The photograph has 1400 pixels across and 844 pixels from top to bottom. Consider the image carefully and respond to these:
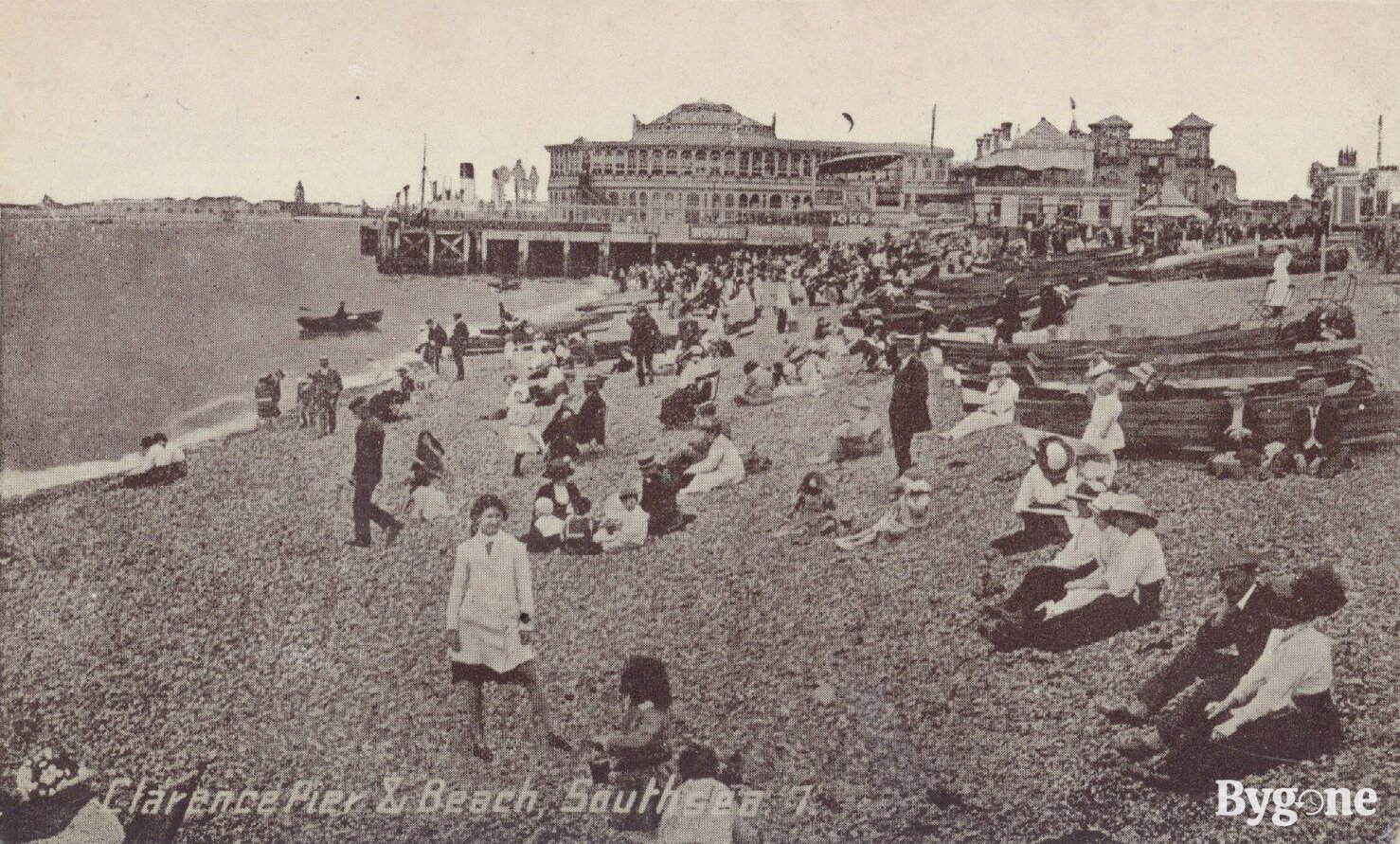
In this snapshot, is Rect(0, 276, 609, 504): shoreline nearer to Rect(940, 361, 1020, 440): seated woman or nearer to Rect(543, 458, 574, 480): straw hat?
Rect(543, 458, 574, 480): straw hat

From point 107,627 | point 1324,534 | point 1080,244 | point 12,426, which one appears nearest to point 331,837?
point 107,627

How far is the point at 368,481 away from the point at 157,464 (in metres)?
1.56

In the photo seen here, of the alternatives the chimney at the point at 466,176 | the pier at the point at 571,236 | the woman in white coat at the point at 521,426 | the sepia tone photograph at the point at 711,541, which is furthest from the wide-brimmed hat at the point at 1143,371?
the pier at the point at 571,236

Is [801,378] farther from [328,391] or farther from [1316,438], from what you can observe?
[328,391]

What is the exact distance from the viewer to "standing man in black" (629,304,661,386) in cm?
691

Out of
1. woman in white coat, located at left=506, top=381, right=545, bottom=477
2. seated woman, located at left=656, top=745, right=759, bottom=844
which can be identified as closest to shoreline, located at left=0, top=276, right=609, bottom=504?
woman in white coat, located at left=506, top=381, right=545, bottom=477

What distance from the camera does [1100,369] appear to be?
596cm

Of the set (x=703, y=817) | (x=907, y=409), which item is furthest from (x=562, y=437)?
(x=703, y=817)

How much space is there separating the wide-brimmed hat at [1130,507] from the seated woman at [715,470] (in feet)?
6.41

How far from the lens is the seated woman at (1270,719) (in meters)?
5.00

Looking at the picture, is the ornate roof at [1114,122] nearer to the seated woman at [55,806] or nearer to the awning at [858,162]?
the awning at [858,162]

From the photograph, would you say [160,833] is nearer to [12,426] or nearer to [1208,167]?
[12,426]

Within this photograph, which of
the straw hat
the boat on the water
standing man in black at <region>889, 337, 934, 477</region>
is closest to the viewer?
standing man in black at <region>889, 337, 934, 477</region>

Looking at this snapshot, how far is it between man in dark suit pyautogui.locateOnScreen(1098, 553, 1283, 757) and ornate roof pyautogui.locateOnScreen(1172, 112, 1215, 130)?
277cm
